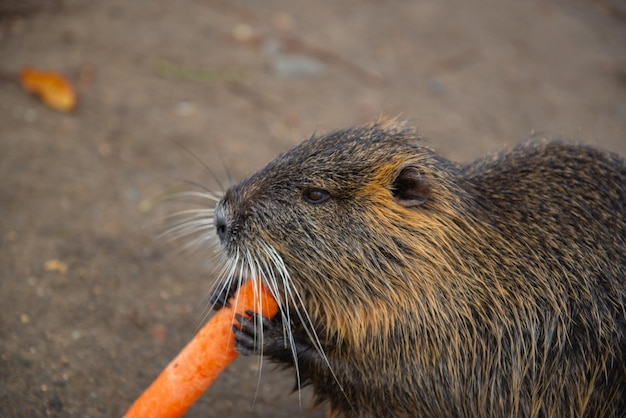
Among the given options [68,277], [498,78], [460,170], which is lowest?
[68,277]

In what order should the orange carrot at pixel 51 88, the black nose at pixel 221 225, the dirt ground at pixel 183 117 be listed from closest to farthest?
1. the black nose at pixel 221 225
2. the dirt ground at pixel 183 117
3. the orange carrot at pixel 51 88

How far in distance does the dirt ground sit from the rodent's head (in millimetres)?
701

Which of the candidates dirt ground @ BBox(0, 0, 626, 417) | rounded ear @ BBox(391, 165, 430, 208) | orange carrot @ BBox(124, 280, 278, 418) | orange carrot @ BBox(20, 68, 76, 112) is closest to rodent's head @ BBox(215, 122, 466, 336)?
rounded ear @ BBox(391, 165, 430, 208)

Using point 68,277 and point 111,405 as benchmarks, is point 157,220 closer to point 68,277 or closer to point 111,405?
point 68,277

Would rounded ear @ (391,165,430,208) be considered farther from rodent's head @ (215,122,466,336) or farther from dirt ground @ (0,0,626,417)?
dirt ground @ (0,0,626,417)

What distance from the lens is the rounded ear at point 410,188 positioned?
2.46 metres

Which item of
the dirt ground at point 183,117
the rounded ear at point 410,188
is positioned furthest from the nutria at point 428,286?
the dirt ground at point 183,117

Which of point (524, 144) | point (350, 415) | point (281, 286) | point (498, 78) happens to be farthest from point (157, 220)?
point (498, 78)

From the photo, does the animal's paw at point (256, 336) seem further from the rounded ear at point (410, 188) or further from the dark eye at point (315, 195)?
the rounded ear at point (410, 188)

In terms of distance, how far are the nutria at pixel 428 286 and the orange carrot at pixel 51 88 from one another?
249cm

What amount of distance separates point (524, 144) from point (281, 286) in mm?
1334

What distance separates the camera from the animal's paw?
250 centimetres

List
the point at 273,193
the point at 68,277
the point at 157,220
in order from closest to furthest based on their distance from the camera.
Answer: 1. the point at 273,193
2. the point at 68,277
3. the point at 157,220

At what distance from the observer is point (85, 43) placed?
16.9 feet
